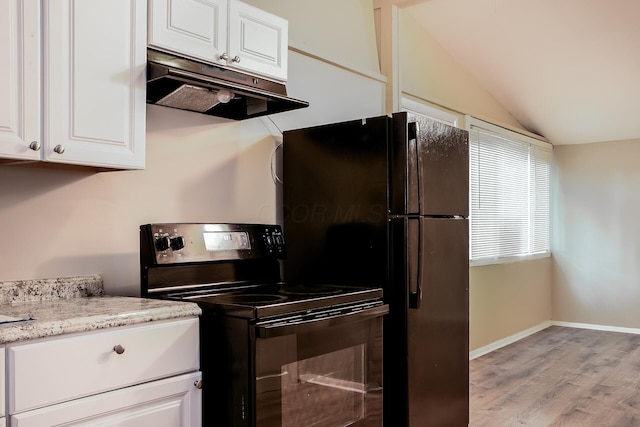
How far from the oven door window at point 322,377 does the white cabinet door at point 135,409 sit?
Result: 222 millimetres

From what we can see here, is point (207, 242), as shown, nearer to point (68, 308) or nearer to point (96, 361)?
point (68, 308)

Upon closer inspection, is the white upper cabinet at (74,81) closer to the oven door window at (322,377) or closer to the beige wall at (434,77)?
the oven door window at (322,377)

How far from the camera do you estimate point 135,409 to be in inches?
65.8

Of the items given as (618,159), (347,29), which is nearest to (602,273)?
(618,159)

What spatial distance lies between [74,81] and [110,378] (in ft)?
2.93

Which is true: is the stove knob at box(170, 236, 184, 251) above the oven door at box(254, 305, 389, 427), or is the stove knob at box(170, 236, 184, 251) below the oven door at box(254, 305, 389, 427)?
above

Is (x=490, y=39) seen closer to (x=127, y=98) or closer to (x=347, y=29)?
(x=347, y=29)

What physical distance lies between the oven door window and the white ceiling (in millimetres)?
2463

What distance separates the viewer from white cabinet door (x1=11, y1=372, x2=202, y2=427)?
1.47 metres

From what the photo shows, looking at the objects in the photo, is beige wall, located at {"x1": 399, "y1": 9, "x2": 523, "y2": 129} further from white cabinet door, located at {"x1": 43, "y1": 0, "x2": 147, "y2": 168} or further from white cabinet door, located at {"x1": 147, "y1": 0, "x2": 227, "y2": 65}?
white cabinet door, located at {"x1": 43, "y1": 0, "x2": 147, "y2": 168}

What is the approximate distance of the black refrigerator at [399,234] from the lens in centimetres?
256

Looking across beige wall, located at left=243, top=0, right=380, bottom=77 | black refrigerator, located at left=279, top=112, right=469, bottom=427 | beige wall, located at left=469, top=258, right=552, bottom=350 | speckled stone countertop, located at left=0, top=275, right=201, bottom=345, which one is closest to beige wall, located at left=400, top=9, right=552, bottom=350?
beige wall, located at left=469, top=258, right=552, bottom=350

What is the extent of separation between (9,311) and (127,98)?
0.75 meters

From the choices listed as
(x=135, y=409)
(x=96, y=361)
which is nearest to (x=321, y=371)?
(x=135, y=409)
